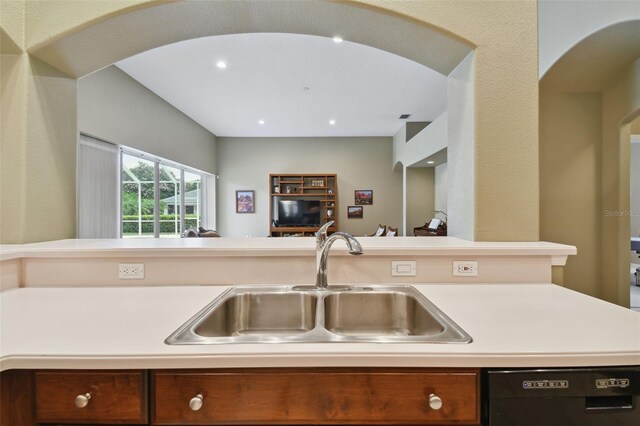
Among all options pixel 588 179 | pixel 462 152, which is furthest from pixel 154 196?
pixel 588 179

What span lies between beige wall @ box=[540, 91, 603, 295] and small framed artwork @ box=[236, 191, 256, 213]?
591 centimetres

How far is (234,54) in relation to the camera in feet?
10.9

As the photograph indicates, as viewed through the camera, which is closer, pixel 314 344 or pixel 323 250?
pixel 314 344

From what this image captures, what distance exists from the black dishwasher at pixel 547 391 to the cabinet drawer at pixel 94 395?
91 centimetres

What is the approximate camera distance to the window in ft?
13.4

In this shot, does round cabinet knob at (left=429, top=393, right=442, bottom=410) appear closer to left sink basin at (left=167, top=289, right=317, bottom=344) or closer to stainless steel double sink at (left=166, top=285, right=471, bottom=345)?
stainless steel double sink at (left=166, top=285, right=471, bottom=345)

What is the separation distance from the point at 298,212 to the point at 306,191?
0.56m

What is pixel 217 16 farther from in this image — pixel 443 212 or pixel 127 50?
pixel 443 212

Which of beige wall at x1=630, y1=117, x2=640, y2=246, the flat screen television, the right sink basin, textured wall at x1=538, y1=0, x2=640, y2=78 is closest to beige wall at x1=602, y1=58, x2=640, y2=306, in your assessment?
textured wall at x1=538, y1=0, x2=640, y2=78

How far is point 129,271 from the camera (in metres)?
1.33

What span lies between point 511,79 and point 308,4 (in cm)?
115

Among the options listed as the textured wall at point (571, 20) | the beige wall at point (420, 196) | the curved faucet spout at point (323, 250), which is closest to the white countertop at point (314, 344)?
the curved faucet spout at point (323, 250)

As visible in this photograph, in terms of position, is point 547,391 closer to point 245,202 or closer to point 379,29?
point 379,29

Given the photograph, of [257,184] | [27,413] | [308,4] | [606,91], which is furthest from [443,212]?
[27,413]
